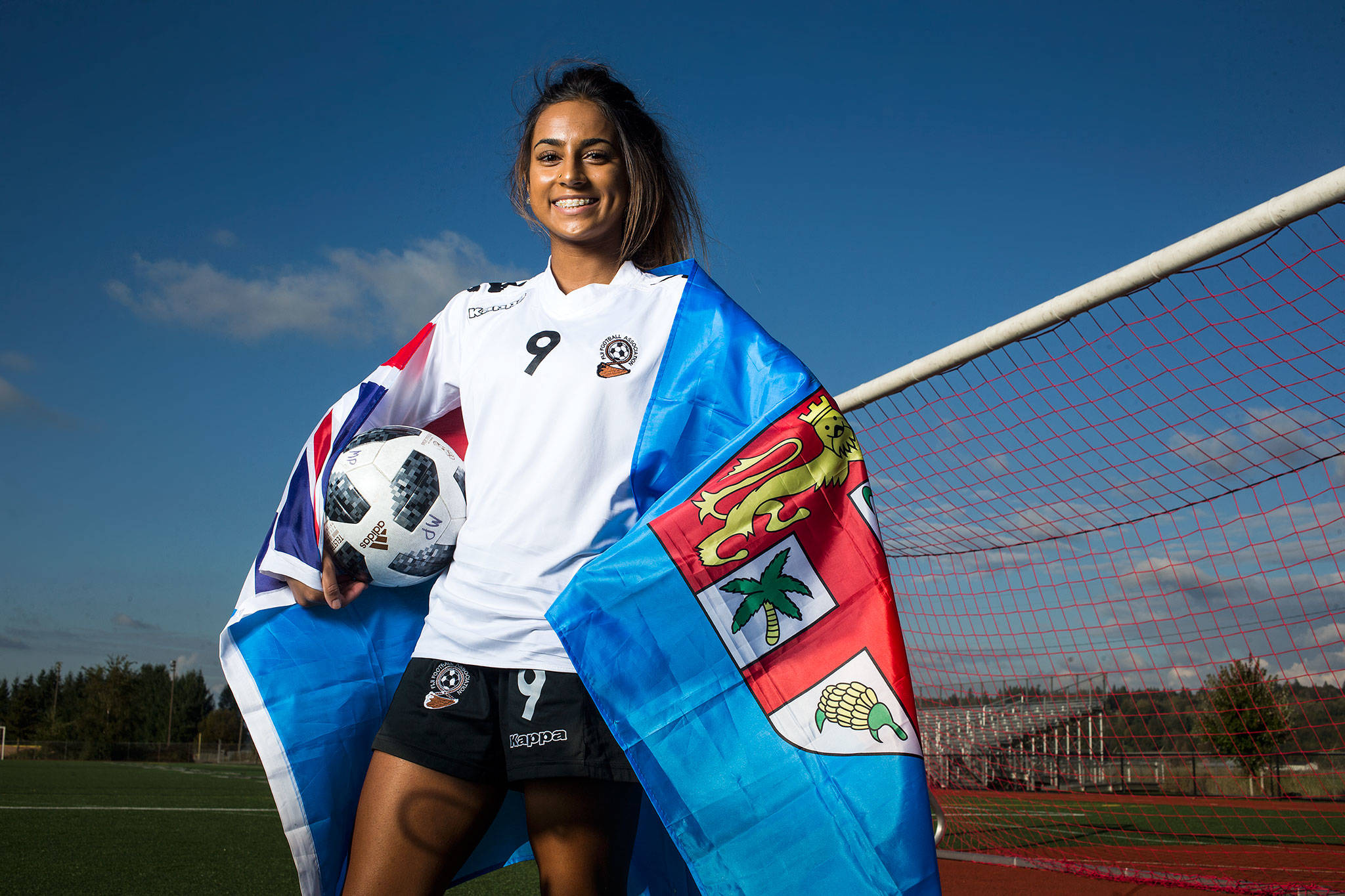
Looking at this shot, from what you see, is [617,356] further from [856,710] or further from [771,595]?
[856,710]

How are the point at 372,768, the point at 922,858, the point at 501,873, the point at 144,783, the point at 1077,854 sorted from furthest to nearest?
1. the point at 144,783
2. the point at 1077,854
3. the point at 501,873
4. the point at 372,768
5. the point at 922,858

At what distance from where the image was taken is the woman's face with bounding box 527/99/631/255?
1.90 metres

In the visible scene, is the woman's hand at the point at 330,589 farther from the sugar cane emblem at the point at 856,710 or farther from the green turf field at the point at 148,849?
the green turf field at the point at 148,849

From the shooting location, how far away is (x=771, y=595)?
5.41 ft

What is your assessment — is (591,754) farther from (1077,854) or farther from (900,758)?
(1077,854)

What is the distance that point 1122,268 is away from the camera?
3.62 m

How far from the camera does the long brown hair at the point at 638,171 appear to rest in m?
1.94

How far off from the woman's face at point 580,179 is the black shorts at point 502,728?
0.91m

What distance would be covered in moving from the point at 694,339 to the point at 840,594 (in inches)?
22.4

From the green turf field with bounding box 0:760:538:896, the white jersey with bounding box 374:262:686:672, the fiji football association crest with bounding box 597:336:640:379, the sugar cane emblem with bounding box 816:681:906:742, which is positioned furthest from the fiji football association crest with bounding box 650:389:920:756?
the green turf field with bounding box 0:760:538:896

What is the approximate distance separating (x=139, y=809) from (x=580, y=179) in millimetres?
10428

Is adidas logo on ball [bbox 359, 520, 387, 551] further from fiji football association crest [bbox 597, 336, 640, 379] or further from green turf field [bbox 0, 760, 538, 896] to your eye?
green turf field [bbox 0, 760, 538, 896]

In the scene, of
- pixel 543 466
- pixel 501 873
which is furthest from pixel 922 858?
pixel 501 873

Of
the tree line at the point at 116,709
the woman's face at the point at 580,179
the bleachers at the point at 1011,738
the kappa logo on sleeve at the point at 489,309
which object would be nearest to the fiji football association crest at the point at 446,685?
the kappa logo on sleeve at the point at 489,309
